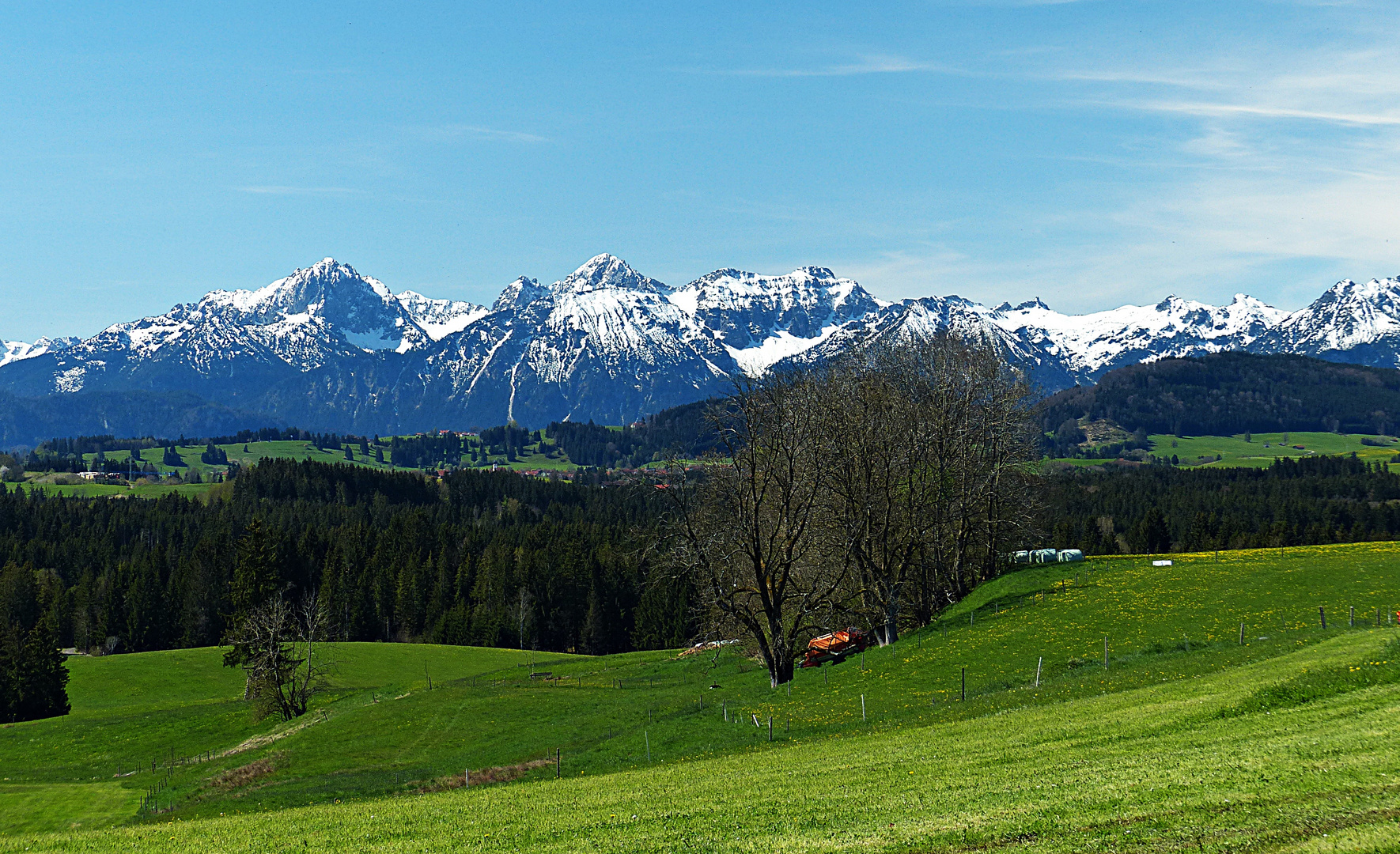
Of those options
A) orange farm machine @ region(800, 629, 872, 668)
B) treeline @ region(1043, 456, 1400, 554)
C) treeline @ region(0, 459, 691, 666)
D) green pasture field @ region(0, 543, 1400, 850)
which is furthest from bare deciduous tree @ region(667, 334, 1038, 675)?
treeline @ region(1043, 456, 1400, 554)

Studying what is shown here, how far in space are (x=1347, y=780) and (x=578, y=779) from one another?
28.2m

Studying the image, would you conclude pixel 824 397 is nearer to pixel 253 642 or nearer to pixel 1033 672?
pixel 1033 672

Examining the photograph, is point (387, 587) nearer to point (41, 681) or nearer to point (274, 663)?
point (41, 681)

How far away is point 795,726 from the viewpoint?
1795 inches

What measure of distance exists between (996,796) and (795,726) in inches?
964

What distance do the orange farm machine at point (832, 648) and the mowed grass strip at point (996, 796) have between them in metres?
30.2

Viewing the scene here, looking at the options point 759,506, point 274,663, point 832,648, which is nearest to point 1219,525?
point 832,648

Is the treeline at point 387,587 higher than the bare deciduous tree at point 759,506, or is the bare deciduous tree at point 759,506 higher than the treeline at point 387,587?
the bare deciduous tree at point 759,506

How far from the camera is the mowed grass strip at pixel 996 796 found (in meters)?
17.4

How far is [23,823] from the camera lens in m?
51.2

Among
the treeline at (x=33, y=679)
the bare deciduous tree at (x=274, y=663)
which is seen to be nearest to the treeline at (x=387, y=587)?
the treeline at (x=33, y=679)

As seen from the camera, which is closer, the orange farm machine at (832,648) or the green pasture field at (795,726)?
the green pasture field at (795,726)

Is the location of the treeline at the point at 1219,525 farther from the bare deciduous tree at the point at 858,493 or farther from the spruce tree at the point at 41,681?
the spruce tree at the point at 41,681

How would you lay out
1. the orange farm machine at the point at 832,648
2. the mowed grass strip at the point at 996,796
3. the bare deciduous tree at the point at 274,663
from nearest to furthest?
1. the mowed grass strip at the point at 996,796
2. the orange farm machine at the point at 832,648
3. the bare deciduous tree at the point at 274,663
